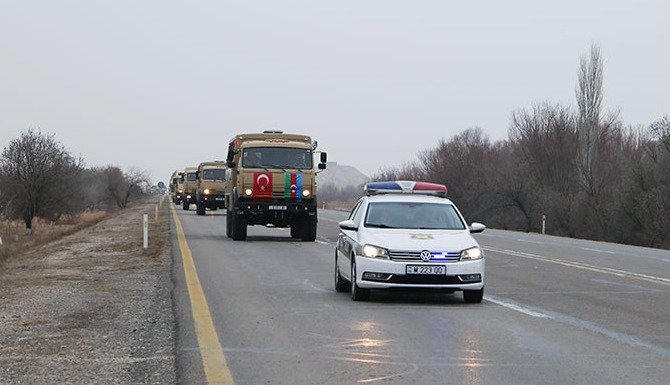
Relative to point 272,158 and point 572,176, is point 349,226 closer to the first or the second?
point 272,158

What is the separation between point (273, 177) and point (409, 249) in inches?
673

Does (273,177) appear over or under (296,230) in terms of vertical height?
over

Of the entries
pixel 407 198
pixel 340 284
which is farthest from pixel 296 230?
pixel 407 198

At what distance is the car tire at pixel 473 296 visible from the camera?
13953 millimetres

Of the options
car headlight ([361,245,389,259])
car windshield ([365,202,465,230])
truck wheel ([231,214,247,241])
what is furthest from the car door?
truck wheel ([231,214,247,241])

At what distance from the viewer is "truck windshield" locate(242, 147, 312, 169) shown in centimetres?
3036

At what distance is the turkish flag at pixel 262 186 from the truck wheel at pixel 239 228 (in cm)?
90

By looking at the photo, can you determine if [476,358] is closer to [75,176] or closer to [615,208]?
[615,208]

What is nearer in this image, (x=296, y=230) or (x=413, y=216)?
(x=413, y=216)

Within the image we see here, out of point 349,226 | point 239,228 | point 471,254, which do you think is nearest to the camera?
point 471,254

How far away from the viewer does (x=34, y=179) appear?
3150 inches

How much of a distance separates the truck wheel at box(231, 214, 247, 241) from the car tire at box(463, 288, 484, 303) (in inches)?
681

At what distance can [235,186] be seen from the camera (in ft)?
102

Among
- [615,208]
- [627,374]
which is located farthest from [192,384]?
[615,208]
